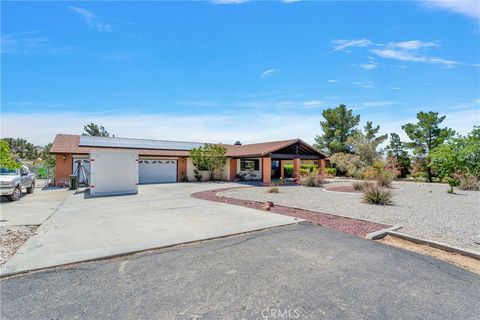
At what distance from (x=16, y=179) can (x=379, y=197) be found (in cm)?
1680

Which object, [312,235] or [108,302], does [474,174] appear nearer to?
[312,235]

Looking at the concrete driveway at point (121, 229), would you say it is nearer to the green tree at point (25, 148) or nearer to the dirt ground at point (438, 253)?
the dirt ground at point (438, 253)

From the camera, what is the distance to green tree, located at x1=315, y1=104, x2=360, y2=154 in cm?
3507

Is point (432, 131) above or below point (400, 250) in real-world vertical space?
above

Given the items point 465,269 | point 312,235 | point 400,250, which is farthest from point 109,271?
point 465,269

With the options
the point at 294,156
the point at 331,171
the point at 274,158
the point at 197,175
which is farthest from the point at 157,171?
the point at 331,171

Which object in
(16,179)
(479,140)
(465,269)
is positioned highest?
(479,140)

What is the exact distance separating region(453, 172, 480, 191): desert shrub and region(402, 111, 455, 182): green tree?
8.85m

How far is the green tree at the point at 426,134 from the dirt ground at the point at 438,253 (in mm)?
25367

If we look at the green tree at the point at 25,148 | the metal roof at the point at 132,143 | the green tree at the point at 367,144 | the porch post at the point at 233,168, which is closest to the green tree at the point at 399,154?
the green tree at the point at 367,144

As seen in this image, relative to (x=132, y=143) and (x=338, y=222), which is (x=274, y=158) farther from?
(x=338, y=222)

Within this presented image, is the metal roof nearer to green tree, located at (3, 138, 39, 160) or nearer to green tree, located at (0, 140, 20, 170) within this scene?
green tree, located at (0, 140, 20, 170)

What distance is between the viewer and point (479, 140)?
66.4 ft

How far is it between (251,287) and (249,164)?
2479cm
